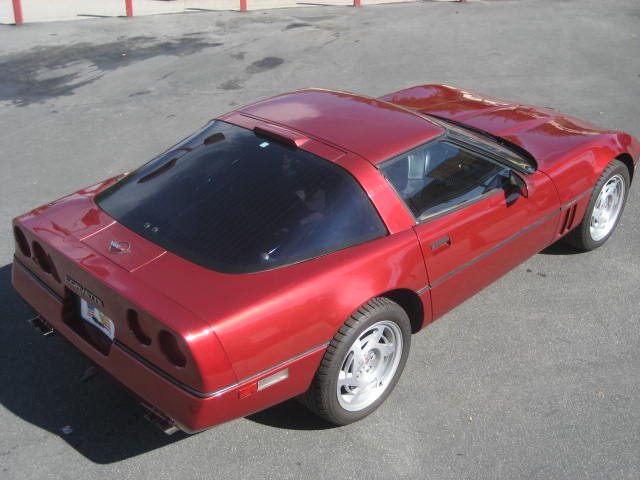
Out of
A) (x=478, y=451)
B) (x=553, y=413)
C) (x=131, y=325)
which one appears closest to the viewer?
(x=131, y=325)

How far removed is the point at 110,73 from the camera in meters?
10.0

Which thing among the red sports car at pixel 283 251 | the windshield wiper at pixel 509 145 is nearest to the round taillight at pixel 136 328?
the red sports car at pixel 283 251

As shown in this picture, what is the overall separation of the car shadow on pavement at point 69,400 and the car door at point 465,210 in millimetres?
1713

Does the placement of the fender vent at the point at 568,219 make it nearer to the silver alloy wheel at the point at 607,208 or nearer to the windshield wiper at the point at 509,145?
the silver alloy wheel at the point at 607,208

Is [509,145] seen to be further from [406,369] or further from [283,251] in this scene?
[283,251]

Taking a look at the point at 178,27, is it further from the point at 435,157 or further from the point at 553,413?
the point at 553,413

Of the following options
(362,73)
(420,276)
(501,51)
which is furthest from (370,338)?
(501,51)

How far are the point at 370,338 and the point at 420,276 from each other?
0.44 m

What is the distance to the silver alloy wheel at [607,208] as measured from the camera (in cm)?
527

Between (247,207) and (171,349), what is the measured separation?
86cm

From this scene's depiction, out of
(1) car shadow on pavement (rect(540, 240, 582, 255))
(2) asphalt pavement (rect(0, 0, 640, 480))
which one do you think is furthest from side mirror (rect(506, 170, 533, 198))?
(1) car shadow on pavement (rect(540, 240, 582, 255))

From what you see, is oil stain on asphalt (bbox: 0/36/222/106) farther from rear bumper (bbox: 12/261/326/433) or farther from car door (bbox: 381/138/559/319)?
car door (bbox: 381/138/559/319)

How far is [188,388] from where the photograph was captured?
3012 mm

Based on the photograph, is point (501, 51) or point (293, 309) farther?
point (501, 51)
